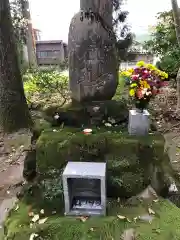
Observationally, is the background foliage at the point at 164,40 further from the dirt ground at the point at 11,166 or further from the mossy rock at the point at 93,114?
the mossy rock at the point at 93,114

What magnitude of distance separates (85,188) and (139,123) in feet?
3.55

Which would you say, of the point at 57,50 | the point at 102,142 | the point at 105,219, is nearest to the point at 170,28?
the point at 57,50

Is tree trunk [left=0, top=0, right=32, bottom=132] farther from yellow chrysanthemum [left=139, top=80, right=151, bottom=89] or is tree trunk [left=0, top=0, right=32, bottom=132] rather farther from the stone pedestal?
yellow chrysanthemum [left=139, top=80, right=151, bottom=89]

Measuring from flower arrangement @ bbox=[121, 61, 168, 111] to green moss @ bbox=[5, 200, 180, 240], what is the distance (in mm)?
1351

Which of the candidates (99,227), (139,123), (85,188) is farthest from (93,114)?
(99,227)

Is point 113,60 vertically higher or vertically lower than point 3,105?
higher

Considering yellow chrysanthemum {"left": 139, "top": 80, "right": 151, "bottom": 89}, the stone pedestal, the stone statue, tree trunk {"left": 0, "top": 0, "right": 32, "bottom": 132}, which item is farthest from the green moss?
tree trunk {"left": 0, "top": 0, "right": 32, "bottom": 132}

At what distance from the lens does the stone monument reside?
104 inches

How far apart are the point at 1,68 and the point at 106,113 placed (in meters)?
3.34

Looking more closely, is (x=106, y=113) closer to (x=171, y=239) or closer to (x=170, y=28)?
(x=171, y=239)

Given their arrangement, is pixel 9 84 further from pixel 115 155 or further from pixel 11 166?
pixel 115 155

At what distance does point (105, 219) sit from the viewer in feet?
8.76

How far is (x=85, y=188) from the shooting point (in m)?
2.85

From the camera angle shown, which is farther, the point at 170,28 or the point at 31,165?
the point at 170,28
